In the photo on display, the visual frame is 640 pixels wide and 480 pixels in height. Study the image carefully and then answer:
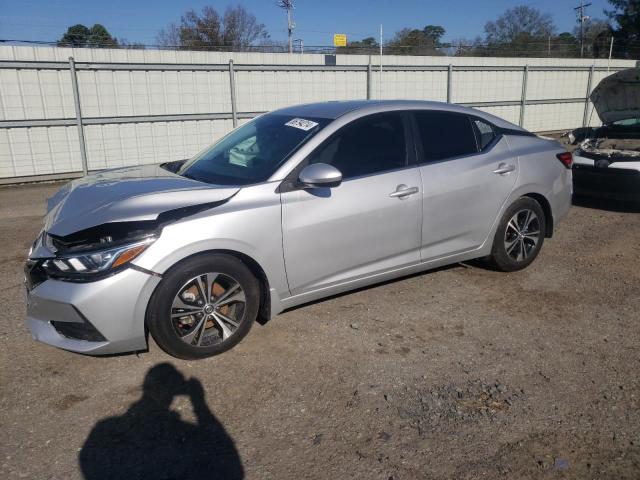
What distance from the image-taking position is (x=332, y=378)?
3.36m

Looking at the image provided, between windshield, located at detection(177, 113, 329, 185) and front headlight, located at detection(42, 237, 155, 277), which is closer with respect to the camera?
front headlight, located at detection(42, 237, 155, 277)

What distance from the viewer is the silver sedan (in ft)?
10.6

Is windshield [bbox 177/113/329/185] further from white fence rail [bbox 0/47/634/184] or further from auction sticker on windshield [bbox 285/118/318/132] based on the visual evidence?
white fence rail [bbox 0/47/634/184]

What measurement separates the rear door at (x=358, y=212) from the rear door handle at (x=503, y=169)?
3.04 feet

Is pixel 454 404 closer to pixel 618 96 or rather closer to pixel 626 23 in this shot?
pixel 618 96

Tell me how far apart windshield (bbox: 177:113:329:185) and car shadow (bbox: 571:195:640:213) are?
5.42 meters

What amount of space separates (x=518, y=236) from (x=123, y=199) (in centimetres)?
349

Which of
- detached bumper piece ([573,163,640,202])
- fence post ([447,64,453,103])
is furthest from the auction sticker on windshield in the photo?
fence post ([447,64,453,103])

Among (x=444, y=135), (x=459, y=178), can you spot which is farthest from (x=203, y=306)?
(x=444, y=135)

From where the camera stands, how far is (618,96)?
8.12 m

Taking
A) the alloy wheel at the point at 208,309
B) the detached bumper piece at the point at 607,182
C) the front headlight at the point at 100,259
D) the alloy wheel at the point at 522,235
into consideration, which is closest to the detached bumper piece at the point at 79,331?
the front headlight at the point at 100,259

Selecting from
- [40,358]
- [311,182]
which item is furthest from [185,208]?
[40,358]

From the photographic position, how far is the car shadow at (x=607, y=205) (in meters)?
7.88

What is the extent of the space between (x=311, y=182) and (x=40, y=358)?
7.14ft
